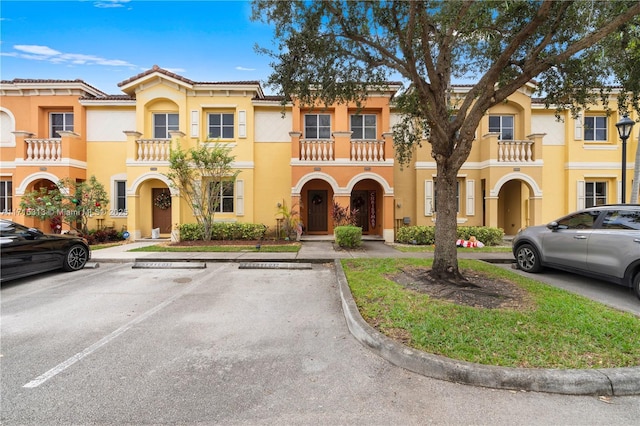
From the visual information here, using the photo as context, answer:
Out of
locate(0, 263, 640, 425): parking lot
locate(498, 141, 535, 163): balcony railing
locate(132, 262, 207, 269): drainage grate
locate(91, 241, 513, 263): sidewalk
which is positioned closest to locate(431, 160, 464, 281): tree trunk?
locate(0, 263, 640, 425): parking lot

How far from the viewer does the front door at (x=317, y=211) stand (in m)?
15.4

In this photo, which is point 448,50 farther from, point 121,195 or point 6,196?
point 6,196

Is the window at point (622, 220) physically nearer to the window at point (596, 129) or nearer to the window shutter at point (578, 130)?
the window shutter at point (578, 130)

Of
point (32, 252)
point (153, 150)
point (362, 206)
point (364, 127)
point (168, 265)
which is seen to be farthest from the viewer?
point (362, 206)

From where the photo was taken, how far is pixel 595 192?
1486 centimetres

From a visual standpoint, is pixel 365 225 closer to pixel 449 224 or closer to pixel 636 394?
pixel 449 224

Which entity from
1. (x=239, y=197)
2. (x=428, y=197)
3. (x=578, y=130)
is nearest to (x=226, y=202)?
(x=239, y=197)

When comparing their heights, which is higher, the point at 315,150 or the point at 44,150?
the point at 44,150

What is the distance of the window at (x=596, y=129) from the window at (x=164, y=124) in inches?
788

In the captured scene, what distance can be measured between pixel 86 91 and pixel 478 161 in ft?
62.8

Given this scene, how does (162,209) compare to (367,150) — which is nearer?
(367,150)

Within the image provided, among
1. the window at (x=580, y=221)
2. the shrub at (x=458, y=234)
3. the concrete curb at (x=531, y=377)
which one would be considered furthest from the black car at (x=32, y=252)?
the window at (x=580, y=221)

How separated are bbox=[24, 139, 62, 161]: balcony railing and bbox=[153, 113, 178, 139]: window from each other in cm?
409

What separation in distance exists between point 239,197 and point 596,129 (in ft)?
58.0
